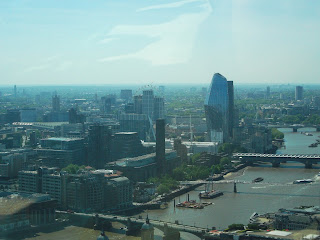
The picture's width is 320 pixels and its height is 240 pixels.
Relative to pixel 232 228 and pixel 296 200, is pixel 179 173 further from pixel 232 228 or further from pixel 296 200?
pixel 232 228

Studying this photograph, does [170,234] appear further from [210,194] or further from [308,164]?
[308,164]

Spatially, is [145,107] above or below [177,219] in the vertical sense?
above

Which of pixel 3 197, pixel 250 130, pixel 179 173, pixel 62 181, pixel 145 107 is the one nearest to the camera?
pixel 3 197

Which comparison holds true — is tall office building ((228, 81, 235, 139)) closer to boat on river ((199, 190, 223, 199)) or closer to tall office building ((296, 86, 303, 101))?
boat on river ((199, 190, 223, 199))

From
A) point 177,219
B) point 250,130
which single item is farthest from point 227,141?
point 177,219

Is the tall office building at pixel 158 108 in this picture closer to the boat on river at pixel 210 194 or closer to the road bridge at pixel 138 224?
the boat on river at pixel 210 194

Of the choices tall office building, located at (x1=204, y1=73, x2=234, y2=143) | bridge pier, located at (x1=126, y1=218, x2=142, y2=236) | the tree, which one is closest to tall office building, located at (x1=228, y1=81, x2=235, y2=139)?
tall office building, located at (x1=204, y1=73, x2=234, y2=143)
